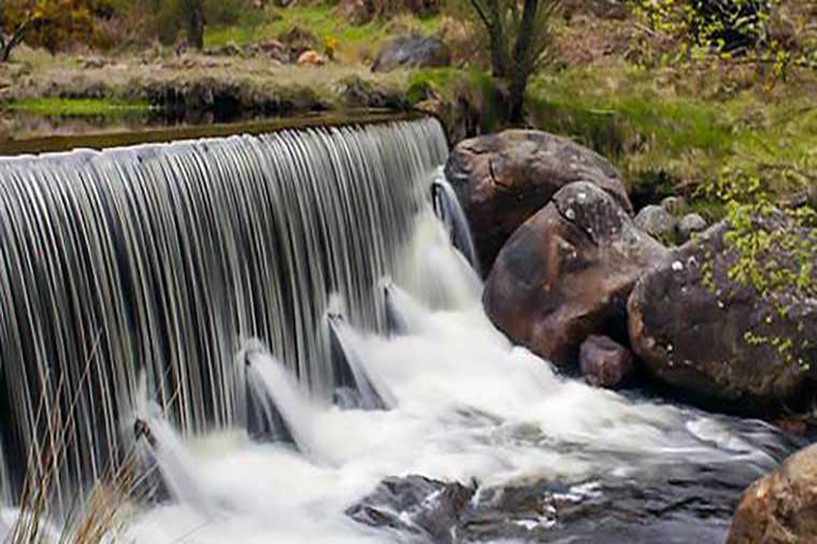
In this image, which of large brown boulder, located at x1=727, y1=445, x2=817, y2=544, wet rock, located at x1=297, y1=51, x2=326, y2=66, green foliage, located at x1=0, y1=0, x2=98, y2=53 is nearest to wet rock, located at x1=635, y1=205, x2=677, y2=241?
large brown boulder, located at x1=727, y1=445, x2=817, y2=544

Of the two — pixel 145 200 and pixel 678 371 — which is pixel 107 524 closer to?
pixel 145 200

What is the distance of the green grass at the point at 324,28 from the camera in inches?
869

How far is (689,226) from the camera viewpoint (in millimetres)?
11203

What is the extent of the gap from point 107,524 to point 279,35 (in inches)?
870

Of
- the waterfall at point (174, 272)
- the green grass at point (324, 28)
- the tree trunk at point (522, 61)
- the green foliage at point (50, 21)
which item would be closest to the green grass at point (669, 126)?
the tree trunk at point (522, 61)

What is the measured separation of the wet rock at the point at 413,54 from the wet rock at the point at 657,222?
6630mm

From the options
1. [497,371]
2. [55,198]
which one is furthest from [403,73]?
[55,198]

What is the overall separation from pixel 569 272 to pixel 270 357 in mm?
3069

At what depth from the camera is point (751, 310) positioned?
28.0 ft

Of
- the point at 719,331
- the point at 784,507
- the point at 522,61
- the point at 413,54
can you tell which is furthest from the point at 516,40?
the point at 784,507

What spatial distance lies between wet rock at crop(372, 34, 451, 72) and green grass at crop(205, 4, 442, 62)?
223cm

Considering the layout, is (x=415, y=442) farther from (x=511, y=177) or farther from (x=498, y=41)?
(x=498, y=41)

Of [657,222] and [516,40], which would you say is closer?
[657,222]

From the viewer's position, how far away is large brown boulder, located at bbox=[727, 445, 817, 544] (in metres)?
5.14
